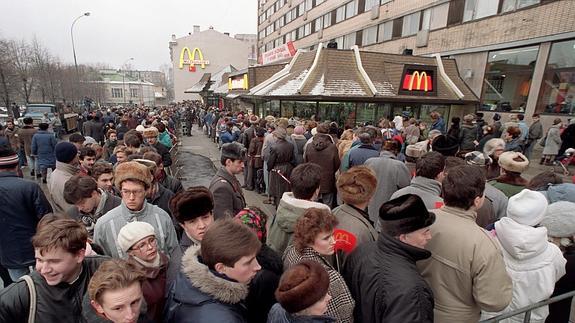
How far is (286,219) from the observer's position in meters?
2.39

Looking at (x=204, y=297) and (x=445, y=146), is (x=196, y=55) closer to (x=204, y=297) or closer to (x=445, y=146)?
(x=445, y=146)

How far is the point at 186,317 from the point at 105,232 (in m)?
1.60

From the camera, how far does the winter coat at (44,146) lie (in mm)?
7543

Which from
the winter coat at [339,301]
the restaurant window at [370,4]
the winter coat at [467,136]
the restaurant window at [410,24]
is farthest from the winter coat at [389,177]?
the restaurant window at [370,4]

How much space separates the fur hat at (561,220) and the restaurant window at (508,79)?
49.6ft

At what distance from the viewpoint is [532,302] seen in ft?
6.85

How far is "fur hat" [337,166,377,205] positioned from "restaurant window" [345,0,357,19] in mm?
29637

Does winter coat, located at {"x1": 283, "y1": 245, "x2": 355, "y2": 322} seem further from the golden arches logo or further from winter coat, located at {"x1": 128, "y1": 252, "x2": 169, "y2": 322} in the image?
the golden arches logo

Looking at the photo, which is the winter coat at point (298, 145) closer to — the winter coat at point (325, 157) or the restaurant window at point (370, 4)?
the winter coat at point (325, 157)

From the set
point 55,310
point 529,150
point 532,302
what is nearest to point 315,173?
point 532,302

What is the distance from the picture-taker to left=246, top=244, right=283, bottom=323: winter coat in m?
1.87

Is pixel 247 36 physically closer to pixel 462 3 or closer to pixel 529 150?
pixel 462 3

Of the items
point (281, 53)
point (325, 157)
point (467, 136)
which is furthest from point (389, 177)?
point (281, 53)

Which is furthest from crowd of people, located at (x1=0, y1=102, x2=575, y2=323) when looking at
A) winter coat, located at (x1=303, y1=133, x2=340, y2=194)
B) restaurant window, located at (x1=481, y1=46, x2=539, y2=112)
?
restaurant window, located at (x1=481, y1=46, x2=539, y2=112)
